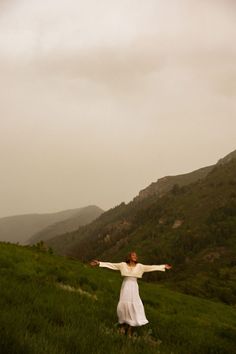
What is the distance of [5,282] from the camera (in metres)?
15.7

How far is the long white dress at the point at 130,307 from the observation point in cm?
1395

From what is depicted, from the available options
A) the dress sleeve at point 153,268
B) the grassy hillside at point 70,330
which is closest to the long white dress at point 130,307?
the grassy hillside at point 70,330

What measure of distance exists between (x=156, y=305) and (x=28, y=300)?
45.4 ft

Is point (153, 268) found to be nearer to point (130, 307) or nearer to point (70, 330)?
point (130, 307)

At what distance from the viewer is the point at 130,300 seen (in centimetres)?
1434

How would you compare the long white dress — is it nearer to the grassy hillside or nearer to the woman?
the woman

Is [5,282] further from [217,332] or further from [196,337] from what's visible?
[217,332]

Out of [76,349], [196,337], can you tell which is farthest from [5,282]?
[76,349]

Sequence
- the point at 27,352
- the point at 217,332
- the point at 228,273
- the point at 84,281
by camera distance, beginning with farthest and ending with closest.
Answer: the point at 228,273 < the point at 84,281 < the point at 217,332 < the point at 27,352

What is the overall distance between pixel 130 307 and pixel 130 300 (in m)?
0.25

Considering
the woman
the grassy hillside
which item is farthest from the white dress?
the grassy hillside

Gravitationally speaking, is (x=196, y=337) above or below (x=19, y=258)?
below

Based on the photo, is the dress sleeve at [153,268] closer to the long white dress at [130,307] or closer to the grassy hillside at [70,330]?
the long white dress at [130,307]

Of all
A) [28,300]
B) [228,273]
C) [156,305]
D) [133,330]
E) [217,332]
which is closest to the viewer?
[28,300]
